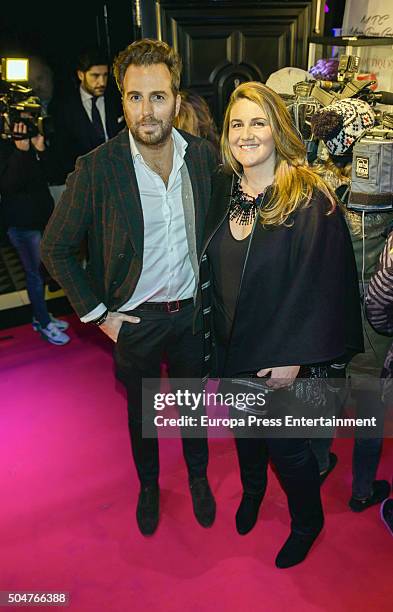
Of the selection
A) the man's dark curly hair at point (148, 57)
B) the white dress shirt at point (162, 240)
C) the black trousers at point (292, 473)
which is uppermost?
the man's dark curly hair at point (148, 57)

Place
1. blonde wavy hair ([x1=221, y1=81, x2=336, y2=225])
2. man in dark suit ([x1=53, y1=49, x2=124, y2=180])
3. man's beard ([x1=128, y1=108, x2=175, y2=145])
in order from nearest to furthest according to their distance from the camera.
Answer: blonde wavy hair ([x1=221, y1=81, x2=336, y2=225])
man's beard ([x1=128, y1=108, x2=175, y2=145])
man in dark suit ([x1=53, y1=49, x2=124, y2=180])

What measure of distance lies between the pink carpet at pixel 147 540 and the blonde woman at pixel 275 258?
0.44m

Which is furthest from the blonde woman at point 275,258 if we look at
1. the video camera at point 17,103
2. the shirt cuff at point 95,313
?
the video camera at point 17,103

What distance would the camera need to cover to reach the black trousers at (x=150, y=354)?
2162mm

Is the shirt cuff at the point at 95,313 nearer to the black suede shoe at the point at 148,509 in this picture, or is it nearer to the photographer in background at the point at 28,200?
the black suede shoe at the point at 148,509

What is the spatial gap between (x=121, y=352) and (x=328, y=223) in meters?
0.91

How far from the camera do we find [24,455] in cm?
282

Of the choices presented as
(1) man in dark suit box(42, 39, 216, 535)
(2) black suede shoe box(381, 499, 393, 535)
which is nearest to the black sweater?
(1) man in dark suit box(42, 39, 216, 535)

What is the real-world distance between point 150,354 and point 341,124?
108 cm

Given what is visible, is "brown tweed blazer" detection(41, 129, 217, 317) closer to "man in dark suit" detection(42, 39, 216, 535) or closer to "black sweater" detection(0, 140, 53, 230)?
"man in dark suit" detection(42, 39, 216, 535)

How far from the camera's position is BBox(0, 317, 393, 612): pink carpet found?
210 cm

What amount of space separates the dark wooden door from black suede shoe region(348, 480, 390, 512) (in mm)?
2670

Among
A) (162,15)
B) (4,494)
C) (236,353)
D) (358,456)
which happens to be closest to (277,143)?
(236,353)
